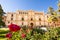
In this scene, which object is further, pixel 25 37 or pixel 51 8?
pixel 51 8

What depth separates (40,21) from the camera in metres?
71.0

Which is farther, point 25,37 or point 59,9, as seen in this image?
point 59,9

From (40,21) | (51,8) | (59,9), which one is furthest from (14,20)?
(59,9)

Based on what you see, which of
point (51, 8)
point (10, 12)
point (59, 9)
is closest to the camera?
point (59, 9)

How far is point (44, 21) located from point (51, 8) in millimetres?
12251

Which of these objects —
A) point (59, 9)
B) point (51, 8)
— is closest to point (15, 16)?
point (51, 8)

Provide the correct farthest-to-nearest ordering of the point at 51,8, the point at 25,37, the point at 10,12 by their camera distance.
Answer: the point at 10,12, the point at 51,8, the point at 25,37

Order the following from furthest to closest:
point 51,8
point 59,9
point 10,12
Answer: point 10,12, point 51,8, point 59,9

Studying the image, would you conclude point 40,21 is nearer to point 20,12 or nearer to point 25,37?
point 20,12

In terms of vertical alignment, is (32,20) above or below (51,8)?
below

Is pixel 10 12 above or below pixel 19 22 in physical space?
above

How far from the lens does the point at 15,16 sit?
70.0m

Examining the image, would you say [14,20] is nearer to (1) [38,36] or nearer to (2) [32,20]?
(2) [32,20]

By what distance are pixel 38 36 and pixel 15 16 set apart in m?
61.9
